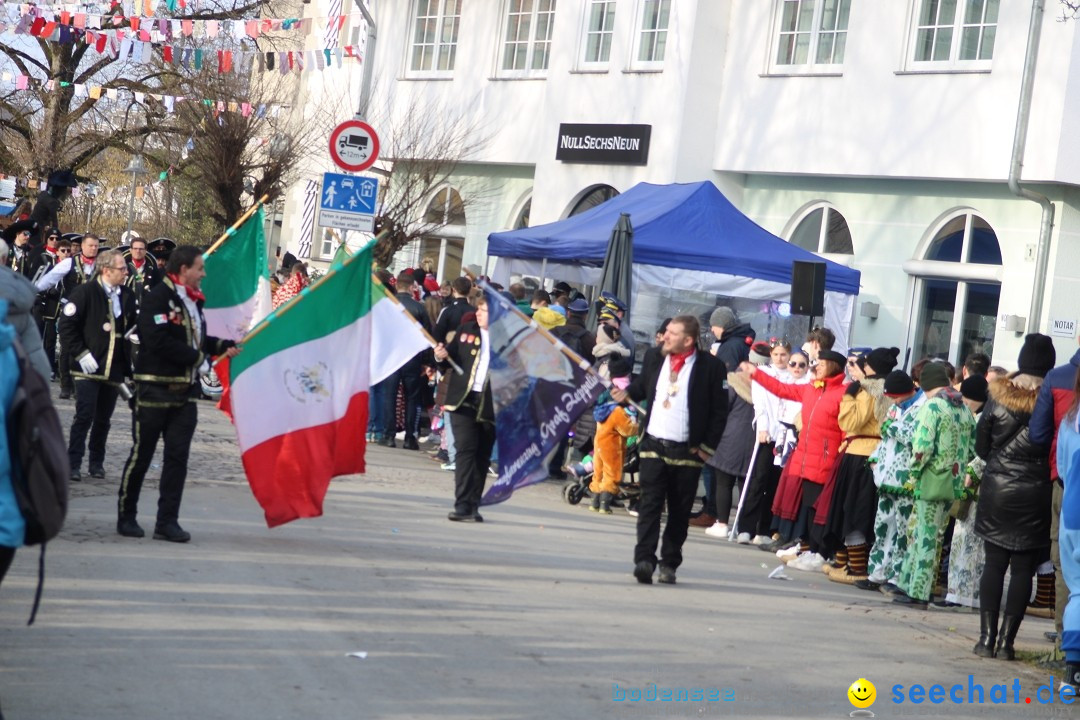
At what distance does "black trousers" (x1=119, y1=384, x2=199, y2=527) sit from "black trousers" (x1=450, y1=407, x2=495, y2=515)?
285cm

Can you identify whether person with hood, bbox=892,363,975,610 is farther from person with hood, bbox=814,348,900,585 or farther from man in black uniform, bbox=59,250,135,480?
man in black uniform, bbox=59,250,135,480

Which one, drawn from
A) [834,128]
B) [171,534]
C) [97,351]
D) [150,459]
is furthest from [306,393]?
[834,128]

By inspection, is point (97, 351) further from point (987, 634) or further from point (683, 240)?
point (683, 240)

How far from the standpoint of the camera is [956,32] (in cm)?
2088

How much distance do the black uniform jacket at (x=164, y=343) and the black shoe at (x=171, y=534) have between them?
0.94 metres

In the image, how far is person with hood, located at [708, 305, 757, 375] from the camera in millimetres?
14391

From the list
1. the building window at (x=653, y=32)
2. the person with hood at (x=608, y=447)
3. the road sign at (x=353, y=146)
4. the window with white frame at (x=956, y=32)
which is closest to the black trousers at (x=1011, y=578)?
the person with hood at (x=608, y=447)

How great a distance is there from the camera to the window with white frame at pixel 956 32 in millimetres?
20531

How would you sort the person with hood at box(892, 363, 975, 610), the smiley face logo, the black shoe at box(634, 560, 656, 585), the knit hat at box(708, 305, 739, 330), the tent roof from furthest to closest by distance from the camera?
the tent roof → the knit hat at box(708, 305, 739, 330) → the person with hood at box(892, 363, 975, 610) → the black shoe at box(634, 560, 656, 585) → the smiley face logo

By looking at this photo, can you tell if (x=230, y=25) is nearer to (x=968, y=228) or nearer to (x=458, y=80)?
(x=458, y=80)

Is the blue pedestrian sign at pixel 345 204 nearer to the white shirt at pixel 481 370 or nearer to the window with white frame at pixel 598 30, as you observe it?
the white shirt at pixel 481 370

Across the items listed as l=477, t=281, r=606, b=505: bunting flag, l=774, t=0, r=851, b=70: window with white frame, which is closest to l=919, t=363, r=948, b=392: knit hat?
A: l=477, t=281, r=606, b=505: bunting flag

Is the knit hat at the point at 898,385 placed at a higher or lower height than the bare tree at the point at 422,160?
lower

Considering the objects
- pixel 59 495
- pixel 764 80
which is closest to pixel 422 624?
pixel 59 495
